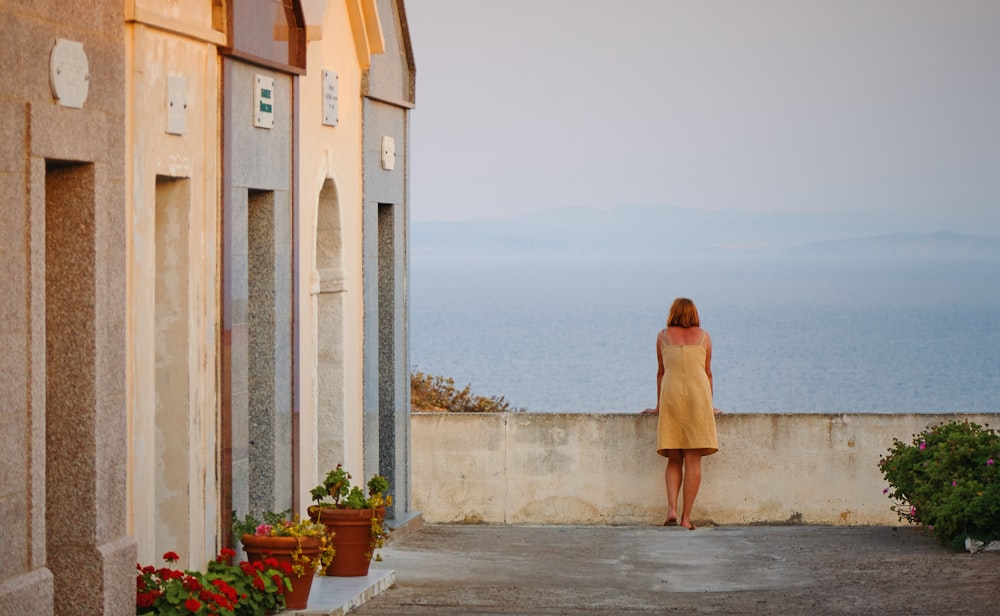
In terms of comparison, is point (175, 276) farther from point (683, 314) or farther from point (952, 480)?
point (952, 480)

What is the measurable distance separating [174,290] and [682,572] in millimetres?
4308

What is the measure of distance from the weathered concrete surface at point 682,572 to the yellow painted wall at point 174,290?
128 centimetres

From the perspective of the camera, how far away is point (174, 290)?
973 centimetres

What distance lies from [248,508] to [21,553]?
322 centimetres

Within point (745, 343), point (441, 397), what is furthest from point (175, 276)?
point (745, 343)

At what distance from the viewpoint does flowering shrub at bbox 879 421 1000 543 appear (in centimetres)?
1223

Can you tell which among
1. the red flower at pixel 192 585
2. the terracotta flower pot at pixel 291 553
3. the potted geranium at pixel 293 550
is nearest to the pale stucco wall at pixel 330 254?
the potted geranium at pixel 293 550

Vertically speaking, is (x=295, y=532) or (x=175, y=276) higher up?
(x=175, y=276)

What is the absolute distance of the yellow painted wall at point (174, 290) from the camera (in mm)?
9031

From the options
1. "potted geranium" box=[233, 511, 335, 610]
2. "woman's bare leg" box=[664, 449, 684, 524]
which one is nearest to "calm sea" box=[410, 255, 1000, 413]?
"woman's bare leg" box=[664, 449, 684, 524]

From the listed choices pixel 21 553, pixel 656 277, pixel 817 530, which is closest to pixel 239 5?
pixel 21 553

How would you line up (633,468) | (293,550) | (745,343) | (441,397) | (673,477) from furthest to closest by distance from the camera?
(745,343)
(441,397)
(633,468)
(673,477)
(293,550)

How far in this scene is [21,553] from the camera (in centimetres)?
767

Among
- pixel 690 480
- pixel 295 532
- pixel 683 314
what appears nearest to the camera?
pixel 295 532
